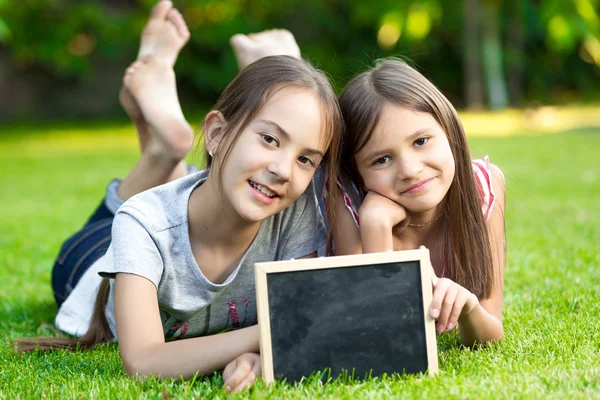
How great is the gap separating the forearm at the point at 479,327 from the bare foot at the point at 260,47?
89.9 inches

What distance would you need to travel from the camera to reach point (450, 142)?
103 inches

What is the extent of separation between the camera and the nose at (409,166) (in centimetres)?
246

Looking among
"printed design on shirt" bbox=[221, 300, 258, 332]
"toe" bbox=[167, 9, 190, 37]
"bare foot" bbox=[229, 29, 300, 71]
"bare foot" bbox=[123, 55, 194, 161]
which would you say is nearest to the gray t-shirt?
"printed design on shirt" bbox=[221, 300, 258, 332]

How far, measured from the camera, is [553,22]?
46.7 feet

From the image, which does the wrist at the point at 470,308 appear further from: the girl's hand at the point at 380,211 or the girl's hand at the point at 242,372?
the girl's hand at the point at 242,372

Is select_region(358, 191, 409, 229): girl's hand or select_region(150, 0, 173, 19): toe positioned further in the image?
select_region(150, 0, 173, 19): toe

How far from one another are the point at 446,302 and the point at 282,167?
61 cm

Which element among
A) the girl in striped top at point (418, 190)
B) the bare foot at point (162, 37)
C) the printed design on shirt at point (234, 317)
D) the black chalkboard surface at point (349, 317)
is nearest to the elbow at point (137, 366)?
the black chalkboard surface at point (349, 317)

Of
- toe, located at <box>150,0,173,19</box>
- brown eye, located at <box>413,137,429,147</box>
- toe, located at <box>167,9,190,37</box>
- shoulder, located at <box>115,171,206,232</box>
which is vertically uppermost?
toe, located at <box>150,0,173,19</box>

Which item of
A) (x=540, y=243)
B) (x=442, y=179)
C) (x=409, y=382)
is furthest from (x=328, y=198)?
(x=540, y=243)

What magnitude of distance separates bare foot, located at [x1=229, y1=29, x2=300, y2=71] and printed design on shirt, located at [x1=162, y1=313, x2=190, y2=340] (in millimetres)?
2023

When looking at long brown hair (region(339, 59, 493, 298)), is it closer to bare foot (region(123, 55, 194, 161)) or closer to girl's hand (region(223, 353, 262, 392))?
girl's hand (region(223, 353, 262, 392))

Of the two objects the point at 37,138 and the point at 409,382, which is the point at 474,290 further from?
the point at 37,138

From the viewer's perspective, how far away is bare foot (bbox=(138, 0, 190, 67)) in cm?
434
